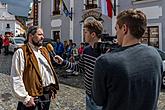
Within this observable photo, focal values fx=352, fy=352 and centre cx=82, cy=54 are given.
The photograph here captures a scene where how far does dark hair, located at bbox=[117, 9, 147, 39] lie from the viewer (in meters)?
2.21

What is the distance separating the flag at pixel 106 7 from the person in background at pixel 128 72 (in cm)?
1688

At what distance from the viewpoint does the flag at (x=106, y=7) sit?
1898 cm

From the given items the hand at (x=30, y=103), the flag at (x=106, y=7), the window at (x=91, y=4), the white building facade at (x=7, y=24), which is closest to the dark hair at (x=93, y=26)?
the hand at (x=30, y=103)

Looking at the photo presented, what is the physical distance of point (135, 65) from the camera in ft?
7.21

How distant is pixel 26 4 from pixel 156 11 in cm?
1149

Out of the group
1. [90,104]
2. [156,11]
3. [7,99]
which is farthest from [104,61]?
[156,11]

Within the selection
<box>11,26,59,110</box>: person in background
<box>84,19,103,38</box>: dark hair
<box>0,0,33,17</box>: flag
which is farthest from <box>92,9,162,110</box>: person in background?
<box>0,0,33,17</box>: flag

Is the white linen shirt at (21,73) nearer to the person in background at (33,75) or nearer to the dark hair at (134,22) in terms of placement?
the person in background at (33,75)

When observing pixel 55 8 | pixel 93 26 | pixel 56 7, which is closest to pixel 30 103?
pixel 93 26

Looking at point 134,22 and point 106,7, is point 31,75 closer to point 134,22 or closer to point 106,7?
point 134,22

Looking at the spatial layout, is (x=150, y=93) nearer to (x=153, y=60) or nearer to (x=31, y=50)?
(x=153, y=60)

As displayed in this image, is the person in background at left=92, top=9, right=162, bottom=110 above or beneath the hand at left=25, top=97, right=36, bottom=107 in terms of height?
above

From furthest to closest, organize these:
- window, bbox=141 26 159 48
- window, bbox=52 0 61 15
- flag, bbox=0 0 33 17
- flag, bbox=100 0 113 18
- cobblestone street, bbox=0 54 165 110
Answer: window, bbox=52 0 61 15
flag, bbox=100 0 113 18
window, bbox=141 26 159 48
cobblestone street, bbox=0 54 165 110
flag, bbox=0 0 33 17

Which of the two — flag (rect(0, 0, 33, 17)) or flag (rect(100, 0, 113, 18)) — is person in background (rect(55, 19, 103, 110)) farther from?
flag (rect(100, 0, 113, 18))
